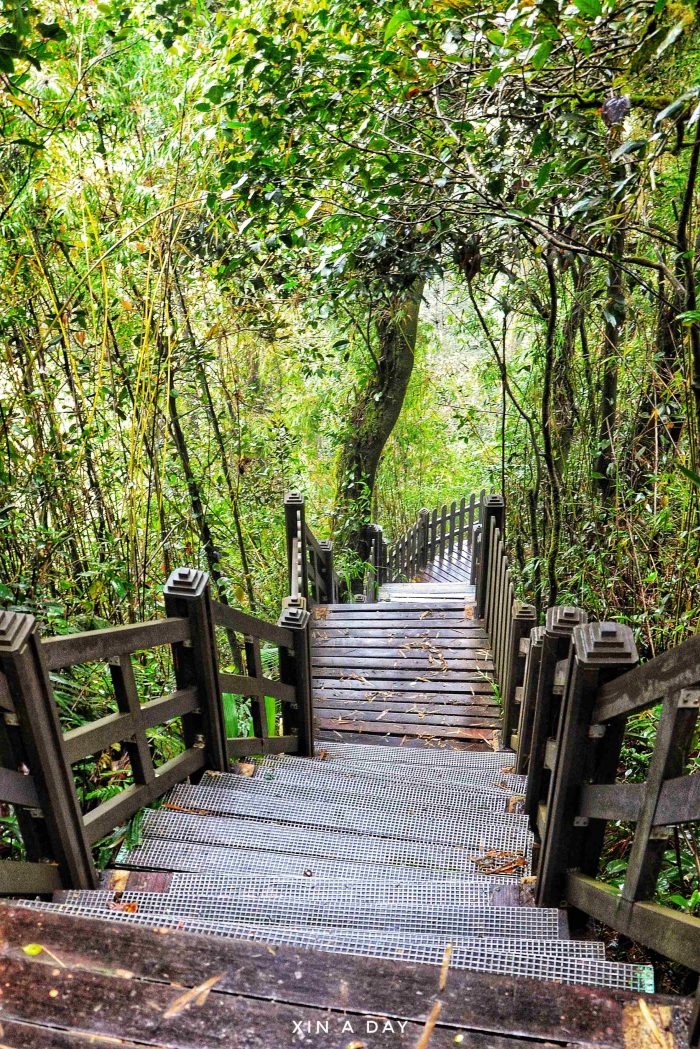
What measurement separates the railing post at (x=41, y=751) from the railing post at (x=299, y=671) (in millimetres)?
1906

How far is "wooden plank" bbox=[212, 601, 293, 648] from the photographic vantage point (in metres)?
3.06

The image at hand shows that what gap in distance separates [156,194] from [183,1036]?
347 centimetres

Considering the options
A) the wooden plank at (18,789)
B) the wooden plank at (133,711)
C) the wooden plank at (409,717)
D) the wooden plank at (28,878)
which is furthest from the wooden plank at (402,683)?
the wooden plank at (18,789)

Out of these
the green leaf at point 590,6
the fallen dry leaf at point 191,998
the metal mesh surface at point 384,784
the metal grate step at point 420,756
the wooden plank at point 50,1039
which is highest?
the green leaf at point 590,6

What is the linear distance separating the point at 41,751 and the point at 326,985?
3.12 ft

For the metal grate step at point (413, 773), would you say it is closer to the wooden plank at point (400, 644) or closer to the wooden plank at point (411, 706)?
the wooden plank at point (411, 706)

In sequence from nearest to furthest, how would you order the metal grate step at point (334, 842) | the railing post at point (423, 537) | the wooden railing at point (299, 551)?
the metal grate step at point (334, 842) → the wooden railing at point (299, 551) → the railing post at point (423, 537)

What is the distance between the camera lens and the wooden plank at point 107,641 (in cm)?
199

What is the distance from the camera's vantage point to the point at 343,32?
355cm

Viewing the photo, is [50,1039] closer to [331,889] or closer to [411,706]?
[331,889]

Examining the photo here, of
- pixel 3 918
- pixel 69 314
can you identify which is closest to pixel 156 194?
pixel 69 314

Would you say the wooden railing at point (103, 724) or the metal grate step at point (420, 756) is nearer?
the wooden railing at point (103, 724)

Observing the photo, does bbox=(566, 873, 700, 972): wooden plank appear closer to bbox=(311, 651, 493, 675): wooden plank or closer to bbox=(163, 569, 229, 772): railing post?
bbox=(163, 569, 229, 772): railing post

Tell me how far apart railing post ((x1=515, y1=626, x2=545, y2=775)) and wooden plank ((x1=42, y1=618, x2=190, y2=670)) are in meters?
1.56
